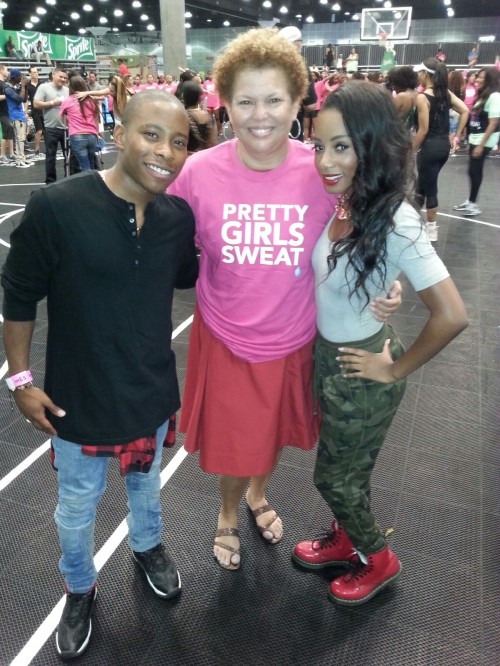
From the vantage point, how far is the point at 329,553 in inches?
83.3

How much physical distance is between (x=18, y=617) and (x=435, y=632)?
1502 mm

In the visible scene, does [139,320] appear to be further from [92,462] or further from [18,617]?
[18,617]

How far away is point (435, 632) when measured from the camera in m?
1.86

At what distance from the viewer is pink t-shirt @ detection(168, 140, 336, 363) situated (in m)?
1.62

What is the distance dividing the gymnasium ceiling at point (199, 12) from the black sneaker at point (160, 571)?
29900mm

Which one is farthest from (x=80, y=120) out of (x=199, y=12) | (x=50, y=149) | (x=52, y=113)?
(x=199, y=12)

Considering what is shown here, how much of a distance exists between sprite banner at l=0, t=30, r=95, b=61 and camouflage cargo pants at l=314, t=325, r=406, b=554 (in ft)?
57.1

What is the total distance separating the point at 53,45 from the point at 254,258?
70.2 ft

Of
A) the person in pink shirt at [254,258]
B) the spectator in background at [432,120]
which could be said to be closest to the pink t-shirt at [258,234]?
→ the person in pink shirt at [254,258]

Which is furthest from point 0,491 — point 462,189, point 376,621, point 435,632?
point 462,189

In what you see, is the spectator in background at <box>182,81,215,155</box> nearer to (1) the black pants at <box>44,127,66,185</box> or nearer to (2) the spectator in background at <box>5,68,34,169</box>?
(1) the black pants at <box>44,127,66,185</box>

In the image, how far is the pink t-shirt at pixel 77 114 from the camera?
7270 mm

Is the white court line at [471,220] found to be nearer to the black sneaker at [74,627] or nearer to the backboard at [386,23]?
the black sneaker at [74,627]

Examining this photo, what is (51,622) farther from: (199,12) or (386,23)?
(199,12)
